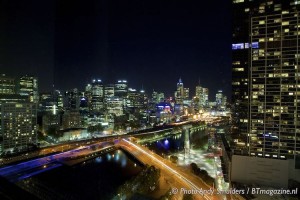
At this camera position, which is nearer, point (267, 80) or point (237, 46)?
point (267, 80)

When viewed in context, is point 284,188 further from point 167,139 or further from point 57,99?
point 57,99

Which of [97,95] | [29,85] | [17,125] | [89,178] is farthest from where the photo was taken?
[97,95]

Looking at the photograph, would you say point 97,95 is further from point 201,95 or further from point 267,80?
point 267,80

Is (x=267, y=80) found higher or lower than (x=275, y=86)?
higher

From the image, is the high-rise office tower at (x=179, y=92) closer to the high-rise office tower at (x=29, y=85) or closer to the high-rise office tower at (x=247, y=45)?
the high-rise office tower at (x=29, y=85)

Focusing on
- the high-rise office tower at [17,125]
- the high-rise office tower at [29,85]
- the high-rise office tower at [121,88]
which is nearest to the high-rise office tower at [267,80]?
the high-rise office tower at [17,125]

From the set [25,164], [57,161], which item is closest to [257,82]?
[57,161]

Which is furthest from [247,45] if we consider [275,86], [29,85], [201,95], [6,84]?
[201,95]

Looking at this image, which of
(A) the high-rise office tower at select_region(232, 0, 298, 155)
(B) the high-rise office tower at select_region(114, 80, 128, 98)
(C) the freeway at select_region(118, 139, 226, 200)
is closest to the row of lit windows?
(A) the high-rise office tower at select_region(232, 0, 298, 155)
